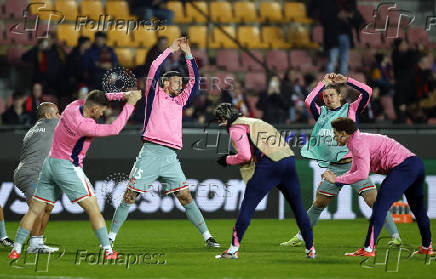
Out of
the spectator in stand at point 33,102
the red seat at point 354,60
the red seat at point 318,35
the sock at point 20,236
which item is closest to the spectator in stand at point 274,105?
the red seat at point 354,60

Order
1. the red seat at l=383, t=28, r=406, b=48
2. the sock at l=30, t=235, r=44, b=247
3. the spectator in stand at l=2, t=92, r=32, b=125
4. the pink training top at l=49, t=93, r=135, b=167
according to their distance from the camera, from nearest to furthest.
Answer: the pink training top at l=49, t=93, r=135, b=167, the sock at l=30, t=235, r=44, b=247, the spectator in stand at l=2, t=92, r=32, b=125, the red seat at l=383, t=28, r=406, b=48

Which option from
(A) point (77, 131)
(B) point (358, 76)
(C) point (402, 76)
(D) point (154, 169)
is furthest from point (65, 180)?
(B) point (358, 76)

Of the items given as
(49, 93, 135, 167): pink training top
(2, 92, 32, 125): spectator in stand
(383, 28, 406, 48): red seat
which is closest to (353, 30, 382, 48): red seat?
(383, 28, 406, 48): red seat

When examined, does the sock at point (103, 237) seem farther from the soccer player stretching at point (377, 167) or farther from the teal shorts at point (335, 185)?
the teal shorts at point (335, 185)

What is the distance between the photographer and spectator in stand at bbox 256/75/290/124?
1617 cm

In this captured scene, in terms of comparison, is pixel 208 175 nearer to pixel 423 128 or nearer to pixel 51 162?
pixel 423 128

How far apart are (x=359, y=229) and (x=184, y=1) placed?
881 cm

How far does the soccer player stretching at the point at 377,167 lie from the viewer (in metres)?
9.27

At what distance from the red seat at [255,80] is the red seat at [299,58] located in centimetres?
119

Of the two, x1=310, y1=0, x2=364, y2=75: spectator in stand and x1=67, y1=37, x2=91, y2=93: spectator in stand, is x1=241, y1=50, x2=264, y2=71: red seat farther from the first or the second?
x1=67, y1=37, x2=91, y2=93: spectator in stand

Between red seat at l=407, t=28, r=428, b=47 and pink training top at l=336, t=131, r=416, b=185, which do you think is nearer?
pink training top at l=336, t=131, r=416, b=185

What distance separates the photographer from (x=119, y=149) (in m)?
15.1

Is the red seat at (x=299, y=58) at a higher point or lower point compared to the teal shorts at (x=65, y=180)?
higher

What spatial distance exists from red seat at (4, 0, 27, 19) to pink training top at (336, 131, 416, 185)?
11901 mm
